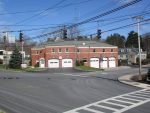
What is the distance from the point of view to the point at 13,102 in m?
23.0

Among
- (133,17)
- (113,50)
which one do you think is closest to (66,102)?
(133,17)

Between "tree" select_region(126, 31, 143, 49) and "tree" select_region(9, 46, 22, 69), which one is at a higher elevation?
"tree" select_region(126, 31, 143, 49)

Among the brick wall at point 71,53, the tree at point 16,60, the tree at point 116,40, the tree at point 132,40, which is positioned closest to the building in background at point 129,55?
the brick wall at point 71,53

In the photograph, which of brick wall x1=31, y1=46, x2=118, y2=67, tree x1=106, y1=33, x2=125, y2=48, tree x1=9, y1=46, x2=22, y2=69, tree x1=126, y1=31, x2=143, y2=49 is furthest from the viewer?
tree x1=106, y1=33, x2=125, y2=48

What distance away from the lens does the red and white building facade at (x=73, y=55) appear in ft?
289

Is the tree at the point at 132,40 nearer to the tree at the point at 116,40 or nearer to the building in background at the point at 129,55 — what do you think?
the tree at the point at 116,40

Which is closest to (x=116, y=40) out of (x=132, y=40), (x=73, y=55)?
(x=132, y=40)

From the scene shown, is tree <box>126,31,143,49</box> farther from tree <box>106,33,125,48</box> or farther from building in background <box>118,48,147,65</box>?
building in background <box>118,48,147,65</box>

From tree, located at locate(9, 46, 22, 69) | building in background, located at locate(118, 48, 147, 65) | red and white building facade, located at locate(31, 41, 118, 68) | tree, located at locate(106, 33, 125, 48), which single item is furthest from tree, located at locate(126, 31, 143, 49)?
tree, located at locate(9, 46, 22, 69)

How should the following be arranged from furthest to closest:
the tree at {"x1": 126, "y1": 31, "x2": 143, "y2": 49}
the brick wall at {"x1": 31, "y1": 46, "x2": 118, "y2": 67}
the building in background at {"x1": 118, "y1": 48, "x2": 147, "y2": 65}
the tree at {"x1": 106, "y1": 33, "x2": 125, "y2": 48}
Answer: the tree at {"x1": 106, "y1": 33, "x2": 125, "y2": 48}, the tree at {"x1": 126, "y1": 31, "x2": 143, "y2": 49}, the building in background at {"x1": 118, "y1": 48, "x2": 147, "y2": 65}, the brick wall at {"x1": 31, "y1": 46, "x2": 118, "y2": 67}

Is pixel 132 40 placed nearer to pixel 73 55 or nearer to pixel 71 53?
pixel 73 55

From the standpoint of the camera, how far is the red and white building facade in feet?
289

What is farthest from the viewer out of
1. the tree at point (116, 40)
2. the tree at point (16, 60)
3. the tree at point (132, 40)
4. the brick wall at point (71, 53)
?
the tree at point (116, 40)

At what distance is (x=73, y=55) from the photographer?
88.5 meters
